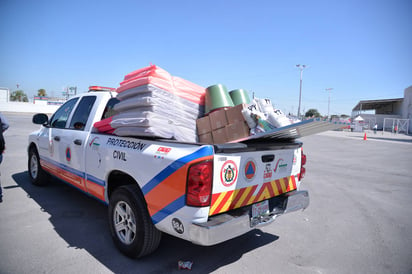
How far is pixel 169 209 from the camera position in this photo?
2498 millimetres

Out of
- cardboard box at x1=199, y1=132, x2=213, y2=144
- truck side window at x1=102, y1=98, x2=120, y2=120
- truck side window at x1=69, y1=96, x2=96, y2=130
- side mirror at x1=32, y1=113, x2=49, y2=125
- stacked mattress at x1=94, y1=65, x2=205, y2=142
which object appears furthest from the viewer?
side mirror at x1=32, y1=113, x2=49, y2=125

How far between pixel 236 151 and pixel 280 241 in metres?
1.79

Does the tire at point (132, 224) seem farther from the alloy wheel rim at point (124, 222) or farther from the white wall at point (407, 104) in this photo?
the white wall at point (407, 104)

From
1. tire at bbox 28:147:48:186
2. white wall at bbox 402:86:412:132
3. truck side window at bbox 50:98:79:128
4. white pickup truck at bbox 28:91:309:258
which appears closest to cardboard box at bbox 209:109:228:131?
white pickup truck at bbox 28:91:309:258

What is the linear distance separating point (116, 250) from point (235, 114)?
7.36ft

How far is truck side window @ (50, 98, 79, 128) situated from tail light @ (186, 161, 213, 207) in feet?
10.9

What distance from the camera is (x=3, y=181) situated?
595 cm

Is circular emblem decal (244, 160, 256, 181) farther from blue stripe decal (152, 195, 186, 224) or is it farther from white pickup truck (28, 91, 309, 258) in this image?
blue stripe decal (152, 195, 186, 224)

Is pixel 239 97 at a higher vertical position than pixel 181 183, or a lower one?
higher

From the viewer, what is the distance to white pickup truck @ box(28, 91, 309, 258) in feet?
7.75

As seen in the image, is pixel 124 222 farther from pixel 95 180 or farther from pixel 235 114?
pixel 235 114

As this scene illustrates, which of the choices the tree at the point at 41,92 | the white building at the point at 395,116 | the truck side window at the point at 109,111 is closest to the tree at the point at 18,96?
the tree at the point at 41,92

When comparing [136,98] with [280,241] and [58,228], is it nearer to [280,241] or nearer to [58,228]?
[58,228]

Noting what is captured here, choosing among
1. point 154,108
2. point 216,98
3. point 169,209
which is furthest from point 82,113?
point 169,209
